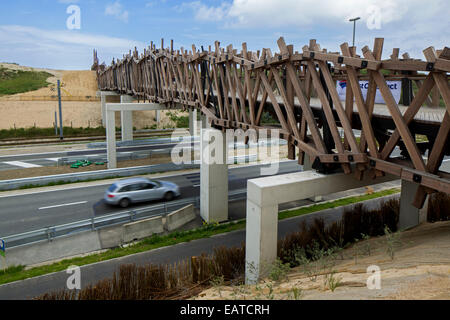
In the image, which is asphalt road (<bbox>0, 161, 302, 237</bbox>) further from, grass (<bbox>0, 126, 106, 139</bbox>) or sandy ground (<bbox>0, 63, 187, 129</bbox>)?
sandy ground (<bbox>0, 63, 187, 129</bbox>)

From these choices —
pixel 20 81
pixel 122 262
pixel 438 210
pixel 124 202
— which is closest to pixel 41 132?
pixel 124 202

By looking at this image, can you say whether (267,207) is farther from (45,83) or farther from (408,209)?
(45,83)

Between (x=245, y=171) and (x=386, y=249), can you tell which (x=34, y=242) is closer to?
(x=386, y=249)

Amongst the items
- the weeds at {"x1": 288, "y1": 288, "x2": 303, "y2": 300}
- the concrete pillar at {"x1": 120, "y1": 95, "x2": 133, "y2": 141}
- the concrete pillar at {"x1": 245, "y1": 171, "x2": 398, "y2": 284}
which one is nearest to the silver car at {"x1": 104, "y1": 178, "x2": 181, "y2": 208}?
the concrete pillar at {"x1": 245, "y1": 171, "x2": 398, "y2": 284}

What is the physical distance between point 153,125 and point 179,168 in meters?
26.8

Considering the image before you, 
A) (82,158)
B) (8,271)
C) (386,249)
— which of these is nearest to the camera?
(386,249)

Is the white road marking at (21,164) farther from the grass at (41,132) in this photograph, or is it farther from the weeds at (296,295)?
the weeds at (296,295)

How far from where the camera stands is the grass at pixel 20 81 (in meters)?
62.4

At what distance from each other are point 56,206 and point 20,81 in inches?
2479

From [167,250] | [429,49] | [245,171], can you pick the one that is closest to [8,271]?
[167,250]

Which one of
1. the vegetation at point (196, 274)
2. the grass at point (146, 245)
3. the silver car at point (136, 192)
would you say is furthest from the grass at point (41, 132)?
the vegetation at point (196, 274)

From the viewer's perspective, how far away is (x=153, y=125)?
5272 cm

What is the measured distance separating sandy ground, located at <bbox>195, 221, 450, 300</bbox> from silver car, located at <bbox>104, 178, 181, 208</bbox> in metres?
11.2

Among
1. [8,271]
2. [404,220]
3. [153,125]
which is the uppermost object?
[153,125]
